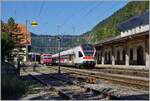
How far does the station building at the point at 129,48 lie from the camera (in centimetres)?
4794

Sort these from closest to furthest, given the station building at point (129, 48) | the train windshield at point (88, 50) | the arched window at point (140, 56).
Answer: the train windshield at point (88, 50), the station building at point (129, 48), the arched window at point (140, 56)

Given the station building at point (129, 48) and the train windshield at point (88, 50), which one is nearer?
the train windshield at point (88, 50)

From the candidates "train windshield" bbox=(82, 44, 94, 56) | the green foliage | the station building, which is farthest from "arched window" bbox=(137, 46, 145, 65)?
the green foliage

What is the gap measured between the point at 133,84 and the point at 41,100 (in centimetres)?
718

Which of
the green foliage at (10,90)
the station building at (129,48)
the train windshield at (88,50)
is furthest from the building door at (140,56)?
the green foliage at (10,90)

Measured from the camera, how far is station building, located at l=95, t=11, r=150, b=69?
4794 cm

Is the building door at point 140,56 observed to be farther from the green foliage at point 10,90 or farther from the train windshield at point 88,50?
the green foliage at point 10,90

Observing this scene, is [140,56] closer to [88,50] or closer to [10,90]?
[88,50]

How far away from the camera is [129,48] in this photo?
5462 centimetres

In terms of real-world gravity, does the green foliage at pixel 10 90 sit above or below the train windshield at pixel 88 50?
below

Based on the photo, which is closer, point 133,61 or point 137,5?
point 133,61

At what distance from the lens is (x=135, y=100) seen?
1359 centimetres

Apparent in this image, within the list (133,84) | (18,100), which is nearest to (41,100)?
(18,100)

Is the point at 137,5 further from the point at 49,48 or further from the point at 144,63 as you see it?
the point at 144,63
